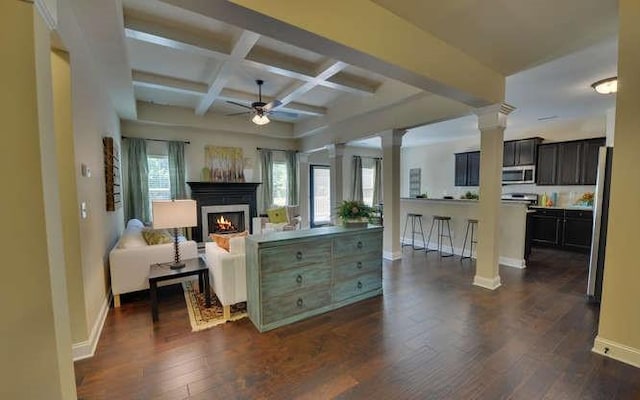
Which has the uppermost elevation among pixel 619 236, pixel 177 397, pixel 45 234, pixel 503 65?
pixel 503 65

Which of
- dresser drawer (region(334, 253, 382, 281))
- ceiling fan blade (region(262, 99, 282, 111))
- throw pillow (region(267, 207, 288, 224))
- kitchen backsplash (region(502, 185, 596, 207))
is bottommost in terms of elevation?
dresser drawer (region(334, 253, 382, 281))

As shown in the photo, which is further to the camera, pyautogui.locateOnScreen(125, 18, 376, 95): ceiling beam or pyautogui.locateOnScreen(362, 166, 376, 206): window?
pyautogui.locateOnScreen(362, 166, 376, 206): window

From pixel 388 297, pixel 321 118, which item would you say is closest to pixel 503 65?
pixel 388 297

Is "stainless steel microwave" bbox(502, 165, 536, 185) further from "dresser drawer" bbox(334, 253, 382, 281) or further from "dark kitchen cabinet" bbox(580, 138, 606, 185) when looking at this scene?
"dresser drawer" bbox(334, 253, 382, 281)

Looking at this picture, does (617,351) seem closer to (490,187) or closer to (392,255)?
(490,187)

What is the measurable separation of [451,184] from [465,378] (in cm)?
745

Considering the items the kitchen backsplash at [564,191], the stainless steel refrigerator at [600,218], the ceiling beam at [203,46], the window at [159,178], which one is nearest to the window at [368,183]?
the kitchen backsplash at [564,191]

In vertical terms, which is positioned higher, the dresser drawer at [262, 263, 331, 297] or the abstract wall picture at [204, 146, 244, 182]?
the abstract wall picture at [204, 146, 244, 182]

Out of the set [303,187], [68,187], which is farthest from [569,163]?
[68,187]

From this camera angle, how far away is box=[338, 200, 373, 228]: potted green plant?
3.41 m

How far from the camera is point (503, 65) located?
10.7 feet

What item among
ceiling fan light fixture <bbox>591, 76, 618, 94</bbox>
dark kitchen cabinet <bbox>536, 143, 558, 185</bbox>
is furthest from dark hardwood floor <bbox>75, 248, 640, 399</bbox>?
dark kitchen cabinet <bbox>536, 143, 558, 185</bbox>

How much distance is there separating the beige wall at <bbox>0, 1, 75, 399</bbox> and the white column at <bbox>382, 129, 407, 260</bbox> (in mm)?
4642

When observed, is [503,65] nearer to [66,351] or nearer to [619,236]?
[619,236]
